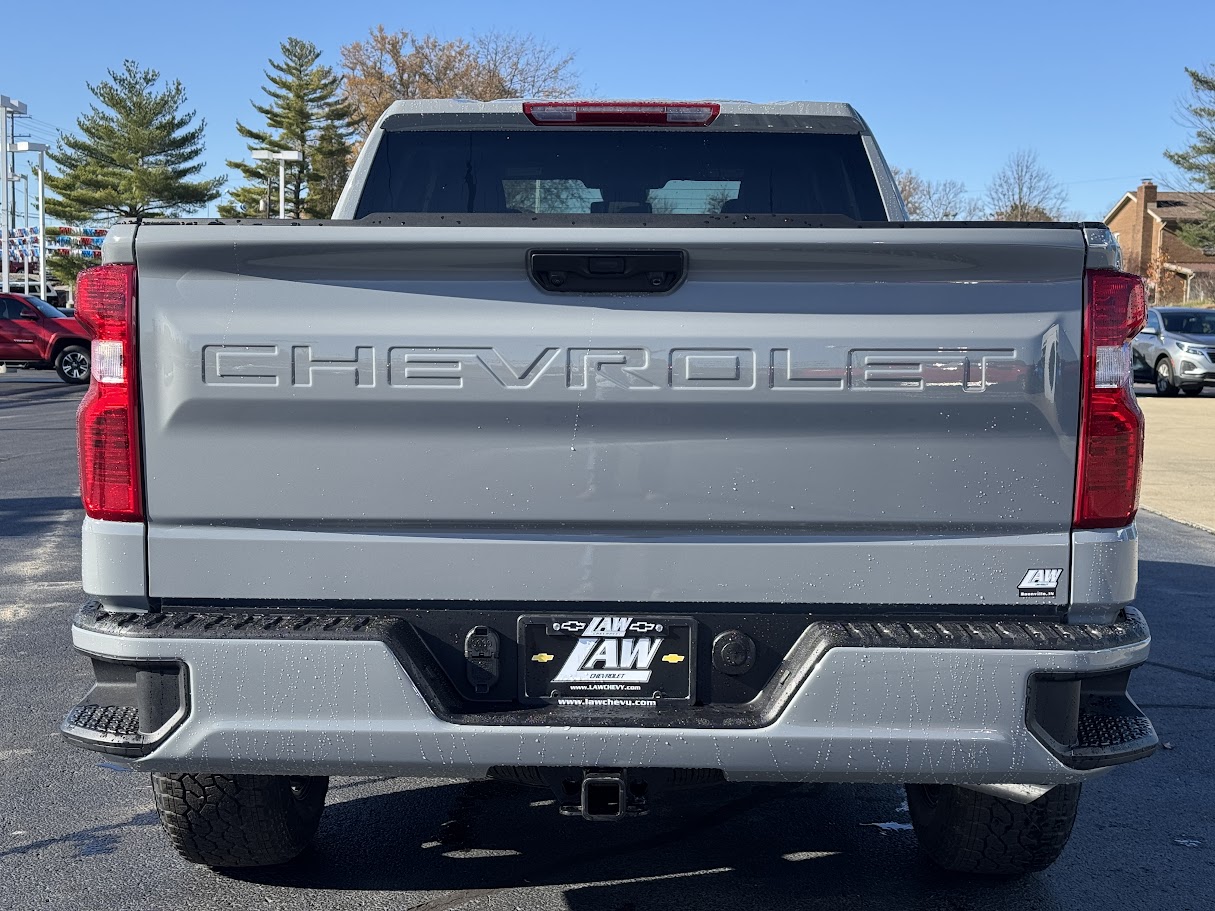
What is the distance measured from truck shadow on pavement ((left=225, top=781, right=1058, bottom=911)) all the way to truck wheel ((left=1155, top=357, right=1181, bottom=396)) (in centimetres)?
2430

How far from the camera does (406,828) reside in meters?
4.17

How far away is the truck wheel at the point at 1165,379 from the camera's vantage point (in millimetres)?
26469

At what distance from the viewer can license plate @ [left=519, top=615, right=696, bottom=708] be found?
115 inches

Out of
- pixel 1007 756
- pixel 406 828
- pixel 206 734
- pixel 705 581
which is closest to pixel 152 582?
pixel 206 734

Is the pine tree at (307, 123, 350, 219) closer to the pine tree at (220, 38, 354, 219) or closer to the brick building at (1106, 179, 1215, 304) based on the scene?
the pine tree at (220, 38, 354, 219)

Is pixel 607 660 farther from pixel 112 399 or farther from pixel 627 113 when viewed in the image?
pixel 627 113

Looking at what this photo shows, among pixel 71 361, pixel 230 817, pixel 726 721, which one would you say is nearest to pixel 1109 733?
pixel 726 721

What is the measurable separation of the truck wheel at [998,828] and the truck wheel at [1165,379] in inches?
985

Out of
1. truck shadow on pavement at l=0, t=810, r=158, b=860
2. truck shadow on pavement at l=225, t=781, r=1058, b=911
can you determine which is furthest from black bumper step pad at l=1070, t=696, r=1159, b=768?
truck shadow on pavement at l=0, t=810, r=158, b=860

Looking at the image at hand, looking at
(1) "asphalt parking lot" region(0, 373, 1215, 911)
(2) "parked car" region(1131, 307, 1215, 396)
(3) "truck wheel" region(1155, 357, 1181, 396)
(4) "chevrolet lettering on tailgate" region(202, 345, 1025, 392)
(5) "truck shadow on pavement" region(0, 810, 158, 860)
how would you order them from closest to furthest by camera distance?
(4) "chevrolet lettering on tailgate" region(202, 345, 1025, 392)
(1) "asphalt parking lot" region(0, 373, 1215, 911)
(5) "truck shadow on pavement" region(0, 810, 158, 860)
(2) "parked car" region(1131, 307, 1215, 396)
(3) "truck wheel" region(1155, 357, 1181, 396)

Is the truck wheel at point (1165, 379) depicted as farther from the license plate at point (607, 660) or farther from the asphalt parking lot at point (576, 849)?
the license plate at point (607, 660)

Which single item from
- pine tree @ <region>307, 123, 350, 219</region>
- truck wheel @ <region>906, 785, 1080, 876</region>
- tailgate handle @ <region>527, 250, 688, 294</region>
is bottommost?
truck wheel @ <region>906, 785, 1080, 876</region>

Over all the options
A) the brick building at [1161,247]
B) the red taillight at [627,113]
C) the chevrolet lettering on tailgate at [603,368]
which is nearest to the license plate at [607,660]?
the chevrolet lettering on tailgate at [603,368]

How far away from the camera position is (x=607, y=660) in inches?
116
